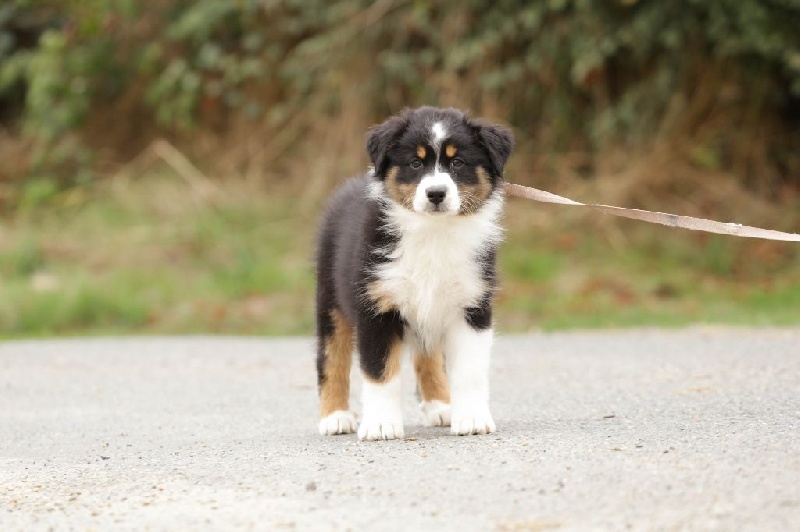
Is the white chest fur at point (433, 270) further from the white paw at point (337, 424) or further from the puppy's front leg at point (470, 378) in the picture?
the white paw at point (337, 424)

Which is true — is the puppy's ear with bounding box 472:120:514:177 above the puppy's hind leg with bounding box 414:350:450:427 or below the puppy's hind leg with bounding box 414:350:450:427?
above

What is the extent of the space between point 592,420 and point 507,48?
423 inches

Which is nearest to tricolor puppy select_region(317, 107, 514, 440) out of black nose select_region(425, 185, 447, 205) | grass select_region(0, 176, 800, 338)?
black nose select_region(425, 185, 447, 205)

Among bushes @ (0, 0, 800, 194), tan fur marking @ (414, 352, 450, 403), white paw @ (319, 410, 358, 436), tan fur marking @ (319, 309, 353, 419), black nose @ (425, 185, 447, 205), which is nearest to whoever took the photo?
black nose @ (425, 185, 447, 205)

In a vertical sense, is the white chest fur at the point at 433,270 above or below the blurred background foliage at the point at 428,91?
below

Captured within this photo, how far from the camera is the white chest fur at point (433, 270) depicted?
6.16 meters

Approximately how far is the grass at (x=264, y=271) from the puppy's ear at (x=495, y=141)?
22.4ft

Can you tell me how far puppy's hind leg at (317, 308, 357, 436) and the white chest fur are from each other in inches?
23.3

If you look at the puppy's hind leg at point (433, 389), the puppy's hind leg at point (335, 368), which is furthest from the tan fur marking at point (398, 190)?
the puppy's hind leg at point (433, 389)

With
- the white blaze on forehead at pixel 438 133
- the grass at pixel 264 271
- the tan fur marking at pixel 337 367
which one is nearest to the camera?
the white blaze on forehead at pixel 438 133

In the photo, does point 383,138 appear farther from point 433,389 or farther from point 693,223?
point 693,223

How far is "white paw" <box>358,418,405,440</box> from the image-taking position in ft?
20.2

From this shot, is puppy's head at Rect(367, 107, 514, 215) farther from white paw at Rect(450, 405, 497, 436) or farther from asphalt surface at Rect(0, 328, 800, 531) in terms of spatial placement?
asphalt surface at Rect(0, 328, 800, 531)

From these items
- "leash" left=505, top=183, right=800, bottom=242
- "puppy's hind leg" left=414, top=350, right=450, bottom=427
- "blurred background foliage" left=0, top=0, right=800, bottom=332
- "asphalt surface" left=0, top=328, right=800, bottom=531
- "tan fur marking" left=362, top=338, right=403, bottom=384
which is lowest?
"asphalt surface" left=0, top=328, right=800, bottom=531
